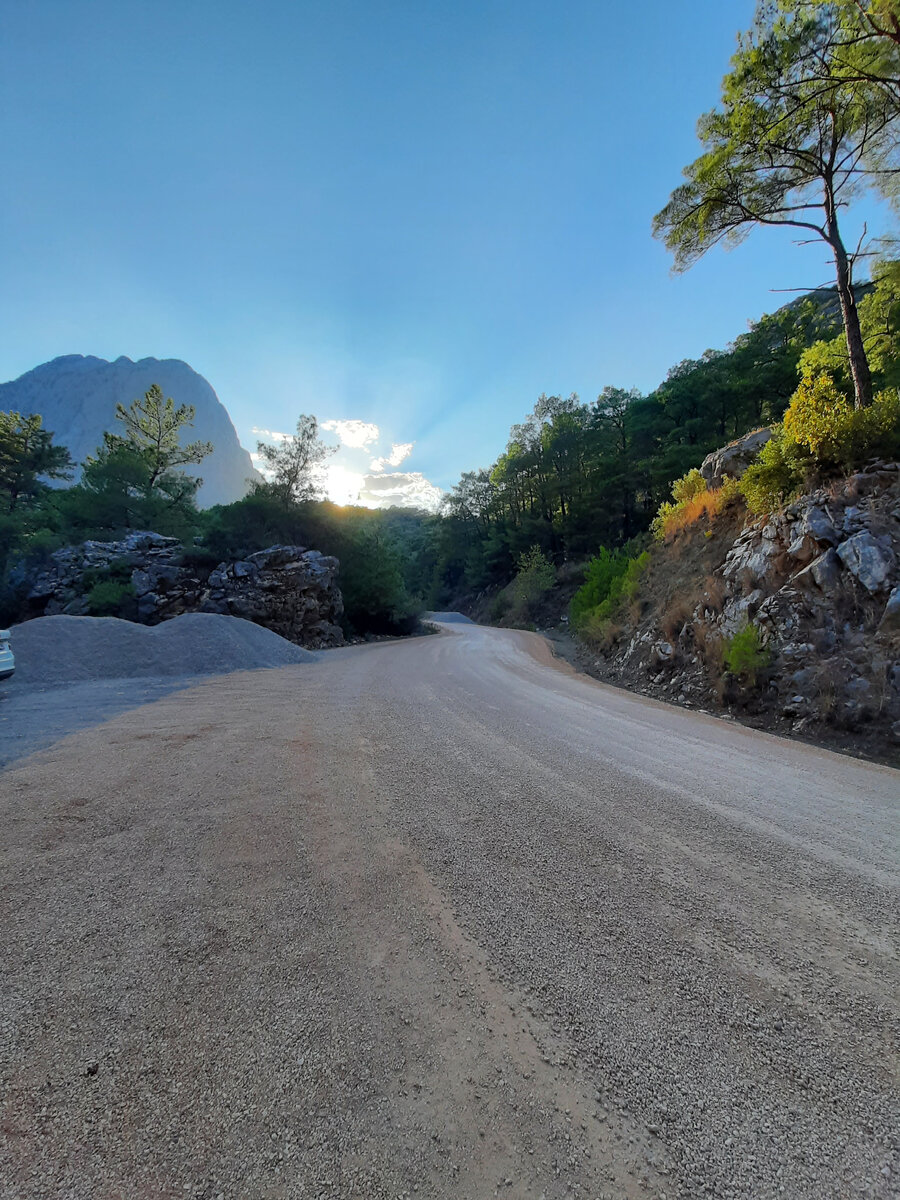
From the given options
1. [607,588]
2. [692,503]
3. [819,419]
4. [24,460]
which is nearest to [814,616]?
[819,419]

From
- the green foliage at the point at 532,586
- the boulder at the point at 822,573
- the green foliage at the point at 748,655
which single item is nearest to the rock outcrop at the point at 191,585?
the green foliage at the point at 748,655

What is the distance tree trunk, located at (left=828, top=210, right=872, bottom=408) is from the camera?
23.3 feet

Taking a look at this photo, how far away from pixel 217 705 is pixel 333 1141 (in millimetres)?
4749

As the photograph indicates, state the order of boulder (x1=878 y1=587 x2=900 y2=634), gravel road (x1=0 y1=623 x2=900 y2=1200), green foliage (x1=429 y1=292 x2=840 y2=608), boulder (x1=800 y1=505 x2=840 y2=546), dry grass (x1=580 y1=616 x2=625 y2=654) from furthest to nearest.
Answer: green foliage (x1=429 y1=292 x2=840 y2=608) → dry grass (x1=580 y1=616 x2=625 y2=654) → boulder (x1=800 y1=505 x2=840 y2=546) → boulder (x1=878 y1=587 x2=900 y2=634) → gravel road (x1=0 y1=623 x2=900 y2=1200)

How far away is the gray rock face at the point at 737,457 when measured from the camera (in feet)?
28.3

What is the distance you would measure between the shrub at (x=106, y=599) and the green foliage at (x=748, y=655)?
544 inches

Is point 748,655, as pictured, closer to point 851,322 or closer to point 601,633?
point 601,633

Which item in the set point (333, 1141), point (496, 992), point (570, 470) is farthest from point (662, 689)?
point (570, 470)

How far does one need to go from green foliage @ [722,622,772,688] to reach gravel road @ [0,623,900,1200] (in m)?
2.09

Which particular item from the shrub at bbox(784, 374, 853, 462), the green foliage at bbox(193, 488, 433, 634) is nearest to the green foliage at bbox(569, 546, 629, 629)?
the shrub at bbox(784, 374, 853, 462)

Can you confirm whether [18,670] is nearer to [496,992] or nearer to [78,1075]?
[78,1075]

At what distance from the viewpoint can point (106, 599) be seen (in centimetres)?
1154

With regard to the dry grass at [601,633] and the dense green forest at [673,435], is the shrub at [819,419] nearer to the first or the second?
the dense green forest at [673,435]

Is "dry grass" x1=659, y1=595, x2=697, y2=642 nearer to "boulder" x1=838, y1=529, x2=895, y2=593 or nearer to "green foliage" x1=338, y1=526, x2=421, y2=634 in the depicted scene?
"boulder" x1=838, y1=529, x2=895, y2=593
